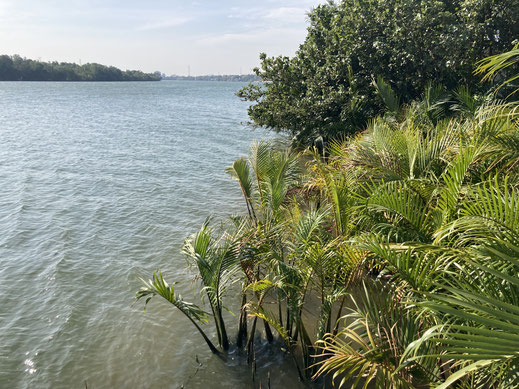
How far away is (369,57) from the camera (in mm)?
14227

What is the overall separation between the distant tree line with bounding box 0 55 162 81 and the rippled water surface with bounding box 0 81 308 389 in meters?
107

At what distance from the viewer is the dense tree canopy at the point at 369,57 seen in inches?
471

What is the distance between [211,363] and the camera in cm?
556

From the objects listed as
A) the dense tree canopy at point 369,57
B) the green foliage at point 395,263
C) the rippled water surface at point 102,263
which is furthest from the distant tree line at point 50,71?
the green foliage at point 395,263

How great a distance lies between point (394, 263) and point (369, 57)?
493 inches

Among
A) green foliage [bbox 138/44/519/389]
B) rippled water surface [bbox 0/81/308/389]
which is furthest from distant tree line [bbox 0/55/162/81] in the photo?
green foliage [bbox 138/44/519/389]

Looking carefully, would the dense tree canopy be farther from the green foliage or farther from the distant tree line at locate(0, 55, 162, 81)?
the distant tree line at locate(0, 55, 162, 81)

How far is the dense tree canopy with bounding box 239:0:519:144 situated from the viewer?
12.0 metres

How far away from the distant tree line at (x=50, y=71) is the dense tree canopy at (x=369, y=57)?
11602cm

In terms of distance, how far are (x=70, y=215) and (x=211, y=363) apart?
8.25 meters

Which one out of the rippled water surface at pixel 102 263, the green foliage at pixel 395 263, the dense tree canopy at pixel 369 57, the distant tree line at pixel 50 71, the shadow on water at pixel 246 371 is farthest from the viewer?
the distant tree line at pixel 50 71

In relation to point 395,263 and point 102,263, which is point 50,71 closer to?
A: point 102,263

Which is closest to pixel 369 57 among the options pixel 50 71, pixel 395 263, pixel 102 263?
pixel 102 263

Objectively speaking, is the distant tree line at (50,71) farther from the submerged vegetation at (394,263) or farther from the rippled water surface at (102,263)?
the submerged vegetation at (394,263)
